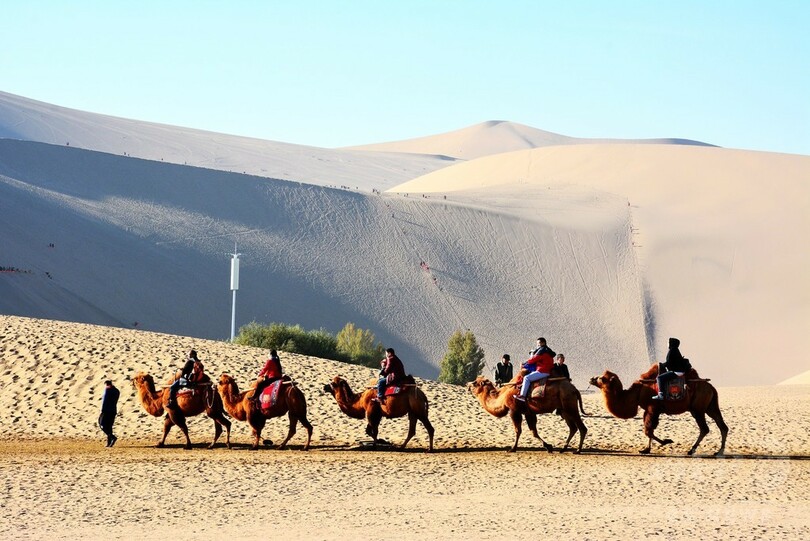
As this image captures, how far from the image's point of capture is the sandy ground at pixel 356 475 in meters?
13.0

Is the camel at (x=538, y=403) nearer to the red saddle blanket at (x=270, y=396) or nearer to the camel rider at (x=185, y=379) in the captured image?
the red saddle blanket at (x=270, y=396)

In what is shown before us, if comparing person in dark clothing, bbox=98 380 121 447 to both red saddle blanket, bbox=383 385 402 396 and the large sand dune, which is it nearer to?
red saddle blanket, bbox=383 385 402 396

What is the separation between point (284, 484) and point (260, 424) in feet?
13.6

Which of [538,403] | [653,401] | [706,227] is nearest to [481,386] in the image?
[538,403]

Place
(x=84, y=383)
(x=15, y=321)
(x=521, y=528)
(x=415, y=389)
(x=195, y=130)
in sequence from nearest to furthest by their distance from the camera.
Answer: (x=521, y=528) → (x=415, y=389) → (x=84, y=383) → (x=15, y=321) → (x=195, y=130)

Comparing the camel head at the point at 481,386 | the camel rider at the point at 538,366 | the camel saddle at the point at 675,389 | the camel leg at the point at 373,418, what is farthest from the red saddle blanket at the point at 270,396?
the camel saddle at the point at 675,389

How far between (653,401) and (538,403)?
179 centimetres

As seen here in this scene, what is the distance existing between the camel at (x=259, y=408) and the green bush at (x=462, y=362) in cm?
2641

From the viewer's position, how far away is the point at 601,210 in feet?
256

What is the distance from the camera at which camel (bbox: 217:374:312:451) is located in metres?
19.5

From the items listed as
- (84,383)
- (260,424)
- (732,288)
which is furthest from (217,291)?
(260,424)

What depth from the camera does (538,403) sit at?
19219 mm

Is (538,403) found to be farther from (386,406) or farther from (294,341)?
(294,341)

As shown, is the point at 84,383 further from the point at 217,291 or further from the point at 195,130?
the point at 195,130
